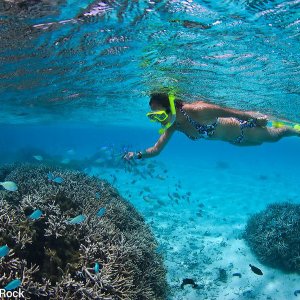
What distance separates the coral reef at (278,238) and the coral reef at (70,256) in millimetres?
5835

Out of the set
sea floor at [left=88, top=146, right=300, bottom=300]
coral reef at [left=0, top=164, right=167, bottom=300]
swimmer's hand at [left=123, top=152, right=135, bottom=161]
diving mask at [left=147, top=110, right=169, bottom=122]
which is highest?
diving mask at [left=147, top=110, right=169, bottom=122]

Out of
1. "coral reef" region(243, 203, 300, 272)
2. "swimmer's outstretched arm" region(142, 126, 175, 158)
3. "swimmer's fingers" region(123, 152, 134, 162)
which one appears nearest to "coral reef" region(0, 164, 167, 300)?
"swimmer's fingers" region(123, 152, 134, 162)

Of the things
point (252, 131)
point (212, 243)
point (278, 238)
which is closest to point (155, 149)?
point (252, 131)

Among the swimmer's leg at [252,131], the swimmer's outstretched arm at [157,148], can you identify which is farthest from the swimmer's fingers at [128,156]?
the swimmer's leg at [252,131]

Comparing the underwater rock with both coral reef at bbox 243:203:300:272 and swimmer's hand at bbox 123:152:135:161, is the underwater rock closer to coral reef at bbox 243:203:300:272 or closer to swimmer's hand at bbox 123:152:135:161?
coral reef at bbox 243:203:300:272

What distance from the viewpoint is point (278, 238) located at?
11.4 meters

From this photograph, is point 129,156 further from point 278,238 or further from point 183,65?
point 278,238

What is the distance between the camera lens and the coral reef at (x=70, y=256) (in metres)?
4.99

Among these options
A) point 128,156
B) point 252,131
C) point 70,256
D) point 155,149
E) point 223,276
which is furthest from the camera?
point 223,276

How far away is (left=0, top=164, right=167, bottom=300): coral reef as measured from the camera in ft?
16.4

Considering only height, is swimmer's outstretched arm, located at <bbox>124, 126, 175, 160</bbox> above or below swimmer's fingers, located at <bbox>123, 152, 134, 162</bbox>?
below

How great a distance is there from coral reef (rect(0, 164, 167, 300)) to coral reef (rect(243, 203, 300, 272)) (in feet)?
19.1

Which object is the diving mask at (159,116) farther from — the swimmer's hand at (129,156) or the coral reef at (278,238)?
the coral reef at (278,238)

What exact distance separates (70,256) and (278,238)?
30.1ft
